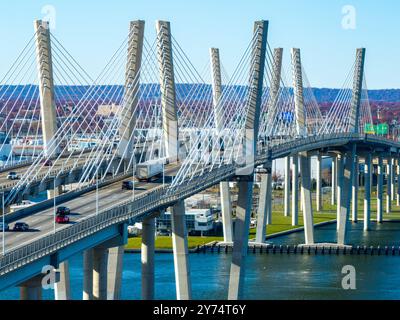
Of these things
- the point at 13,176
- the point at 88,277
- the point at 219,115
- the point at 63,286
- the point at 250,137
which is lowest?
the point at 63,286

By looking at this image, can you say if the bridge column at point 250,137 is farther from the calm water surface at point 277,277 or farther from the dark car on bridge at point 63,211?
the dark car on bridge at point 63,211

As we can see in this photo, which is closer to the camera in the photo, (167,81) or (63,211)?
(63,211)

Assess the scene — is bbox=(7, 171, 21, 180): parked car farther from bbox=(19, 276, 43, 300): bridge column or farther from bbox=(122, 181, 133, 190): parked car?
bbox=(19, 276, 43, 300): bridge column

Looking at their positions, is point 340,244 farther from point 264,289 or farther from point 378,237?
point 264,289

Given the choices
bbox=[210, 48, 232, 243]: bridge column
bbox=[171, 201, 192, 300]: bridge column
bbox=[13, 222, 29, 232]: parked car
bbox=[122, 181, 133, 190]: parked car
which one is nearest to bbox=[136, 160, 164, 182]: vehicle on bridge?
bbox=[122, 181, 133, 190]: parked car

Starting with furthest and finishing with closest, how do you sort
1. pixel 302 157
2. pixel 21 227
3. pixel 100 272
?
pixel 302 157 < pixel 100 272 < pixel 21 227

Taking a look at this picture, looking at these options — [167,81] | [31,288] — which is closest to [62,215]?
[31,288]

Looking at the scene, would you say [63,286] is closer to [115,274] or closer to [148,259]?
[115,274]
